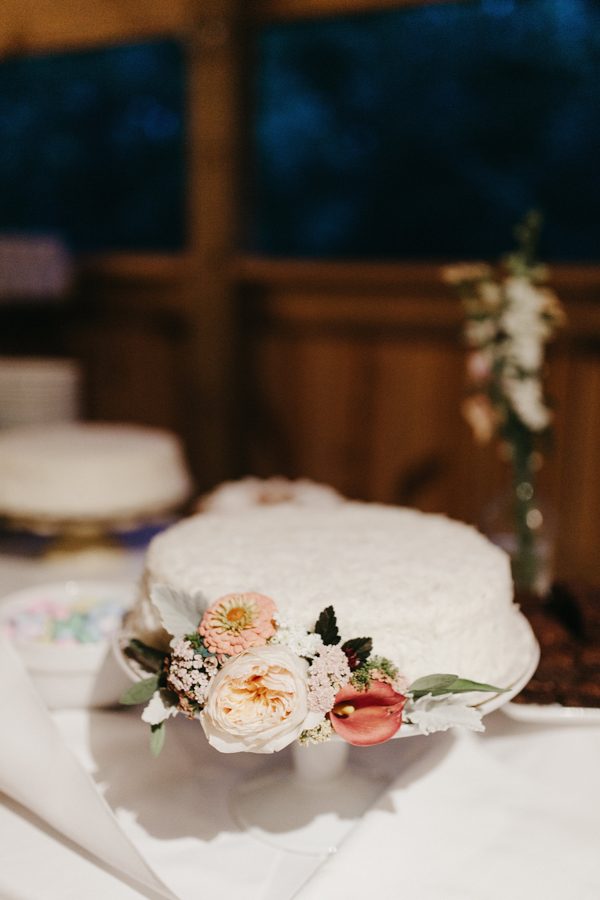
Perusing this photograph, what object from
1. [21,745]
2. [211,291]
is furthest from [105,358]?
[21,745]

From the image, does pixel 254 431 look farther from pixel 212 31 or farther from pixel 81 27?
pixel 81 27

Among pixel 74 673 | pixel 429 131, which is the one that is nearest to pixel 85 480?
pixel 74 673

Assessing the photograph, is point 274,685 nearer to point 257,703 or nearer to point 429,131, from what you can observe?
point 257,703

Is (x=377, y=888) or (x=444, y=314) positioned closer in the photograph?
(x=377, y=888)

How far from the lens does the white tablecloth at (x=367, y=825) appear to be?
89cm

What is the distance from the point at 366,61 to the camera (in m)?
3.14

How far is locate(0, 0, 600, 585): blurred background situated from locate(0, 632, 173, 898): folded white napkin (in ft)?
6.41

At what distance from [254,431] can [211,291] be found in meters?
0.61

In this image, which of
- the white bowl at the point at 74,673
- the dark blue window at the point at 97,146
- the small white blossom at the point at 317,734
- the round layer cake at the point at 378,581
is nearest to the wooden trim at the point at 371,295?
the dark blue window at the point at 97,146

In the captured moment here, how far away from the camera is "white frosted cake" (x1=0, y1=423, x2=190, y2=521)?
1.96 m

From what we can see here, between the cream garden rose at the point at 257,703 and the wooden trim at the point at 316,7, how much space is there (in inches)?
105

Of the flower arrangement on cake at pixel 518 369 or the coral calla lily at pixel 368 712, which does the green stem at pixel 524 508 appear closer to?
Result: the flower arrangement on cake at pixel 518 369

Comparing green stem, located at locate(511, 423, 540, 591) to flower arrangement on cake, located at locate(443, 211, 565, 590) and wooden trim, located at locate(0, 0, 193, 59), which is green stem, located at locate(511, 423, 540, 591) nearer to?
flower arrangement on cake, located at locate(443, 211, 565, 590)

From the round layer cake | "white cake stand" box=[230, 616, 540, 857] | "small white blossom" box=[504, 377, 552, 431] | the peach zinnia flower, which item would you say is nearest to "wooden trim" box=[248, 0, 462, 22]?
"small white blossom" box=[504, 377, 552, 431]
